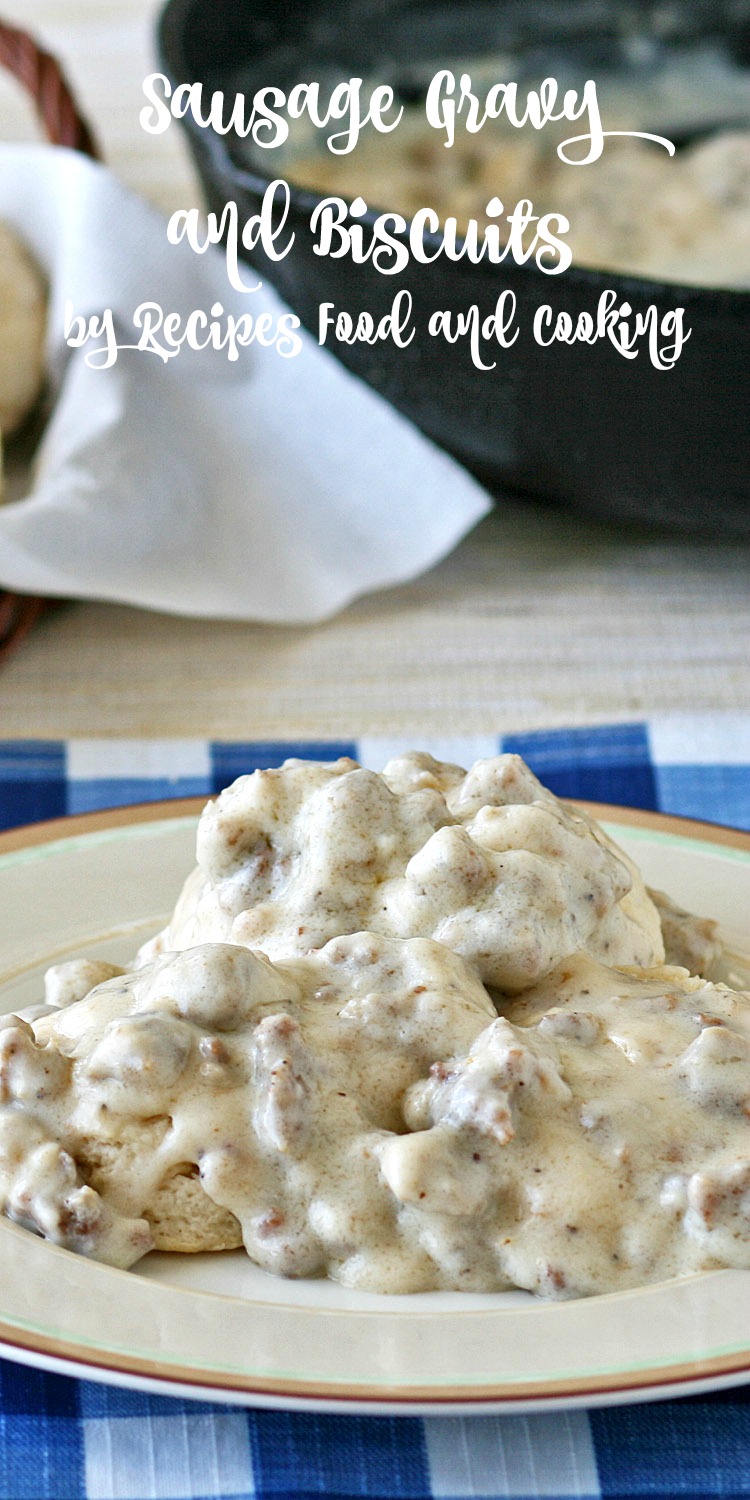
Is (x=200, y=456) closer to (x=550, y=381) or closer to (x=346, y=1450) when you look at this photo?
(x=550, y=381)

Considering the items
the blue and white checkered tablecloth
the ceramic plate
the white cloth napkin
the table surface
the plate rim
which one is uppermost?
the white cloth napkin

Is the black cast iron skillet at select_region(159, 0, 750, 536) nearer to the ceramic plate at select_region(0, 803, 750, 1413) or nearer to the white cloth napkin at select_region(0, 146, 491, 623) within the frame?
the white cloth napkin at select_region(0, 146, 491, 623)

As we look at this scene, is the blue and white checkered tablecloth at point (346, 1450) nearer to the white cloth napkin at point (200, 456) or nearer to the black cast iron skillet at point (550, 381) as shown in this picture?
the black cast iron skillet at point (550, 381)

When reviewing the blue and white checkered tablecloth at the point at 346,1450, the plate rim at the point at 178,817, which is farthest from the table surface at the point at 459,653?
the blue and white checkered tablecloth at the point at 346,1450

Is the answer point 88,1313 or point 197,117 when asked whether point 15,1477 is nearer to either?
point 88,1313

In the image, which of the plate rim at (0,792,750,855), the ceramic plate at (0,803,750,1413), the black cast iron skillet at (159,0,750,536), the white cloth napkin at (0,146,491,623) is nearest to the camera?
the ceramic plate at (0,803,750,1413)

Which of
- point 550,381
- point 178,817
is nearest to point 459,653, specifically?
point 550,381

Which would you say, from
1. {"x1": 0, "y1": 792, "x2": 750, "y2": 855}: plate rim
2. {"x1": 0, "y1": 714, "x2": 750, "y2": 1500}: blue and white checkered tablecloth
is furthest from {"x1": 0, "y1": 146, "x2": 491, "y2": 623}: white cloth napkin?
{"x1": 0, "y1": 714, "x2": 750, "y2": 1500}: blue and white checkered tablecloth
